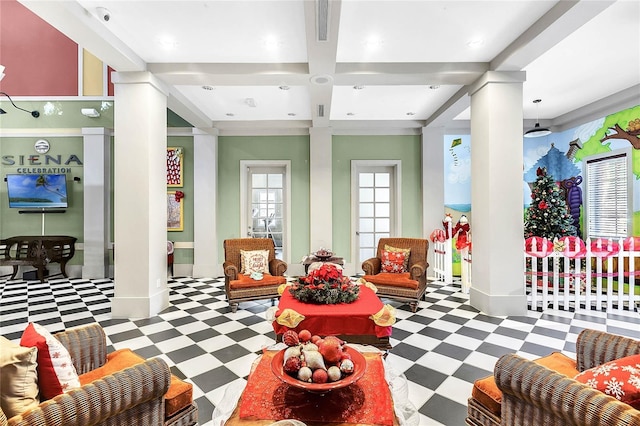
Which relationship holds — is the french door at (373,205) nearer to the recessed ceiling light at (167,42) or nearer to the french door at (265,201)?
the french door at (265,201)

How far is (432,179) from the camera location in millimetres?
5977

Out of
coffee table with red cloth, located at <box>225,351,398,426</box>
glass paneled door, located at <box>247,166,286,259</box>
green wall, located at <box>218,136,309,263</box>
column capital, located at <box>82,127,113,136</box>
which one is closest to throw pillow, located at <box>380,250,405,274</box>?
green wall, located at <box>218,136,309,263</box>

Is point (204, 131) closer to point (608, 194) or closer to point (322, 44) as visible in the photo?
point (322, 44)

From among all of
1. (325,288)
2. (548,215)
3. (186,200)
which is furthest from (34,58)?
(548,215)

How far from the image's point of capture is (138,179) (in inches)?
144

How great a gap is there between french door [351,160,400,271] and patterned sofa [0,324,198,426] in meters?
4.87

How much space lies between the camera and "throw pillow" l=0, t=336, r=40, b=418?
3.76 ft

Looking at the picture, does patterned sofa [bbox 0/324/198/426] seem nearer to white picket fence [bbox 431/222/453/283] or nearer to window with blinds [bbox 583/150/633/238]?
white picket fence [bbox 431/222/453/283]

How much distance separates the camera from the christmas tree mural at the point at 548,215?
4.87 metres

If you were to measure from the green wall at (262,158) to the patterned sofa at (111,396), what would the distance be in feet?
14.4

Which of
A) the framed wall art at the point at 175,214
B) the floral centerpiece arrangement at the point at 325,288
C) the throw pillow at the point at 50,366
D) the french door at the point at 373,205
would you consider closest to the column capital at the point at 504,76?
the french door at the point at 373,205

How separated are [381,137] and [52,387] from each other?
595cm

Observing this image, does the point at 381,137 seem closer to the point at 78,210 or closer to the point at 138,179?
the point at 138,179

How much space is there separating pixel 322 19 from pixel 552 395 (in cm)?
299
